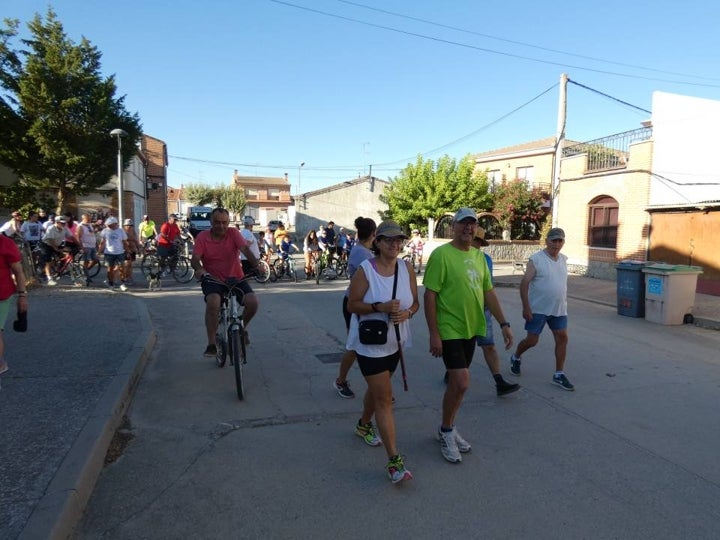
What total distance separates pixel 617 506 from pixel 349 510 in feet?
5.44

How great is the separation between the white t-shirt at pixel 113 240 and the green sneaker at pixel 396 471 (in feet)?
34.7

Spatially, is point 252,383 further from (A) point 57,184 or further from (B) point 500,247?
(A) point 57,184

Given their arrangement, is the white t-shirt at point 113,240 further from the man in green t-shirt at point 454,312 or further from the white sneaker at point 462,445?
the white sneaker at point 462,445

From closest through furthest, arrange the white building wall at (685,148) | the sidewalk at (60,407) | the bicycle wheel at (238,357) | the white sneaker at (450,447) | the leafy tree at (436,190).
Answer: the sidewalk at (60,407)
the white sneaker at (450,447)
the bicycle wheel at (238,357)
the white building wall at (685,148)
the leafy tree at (436,190)

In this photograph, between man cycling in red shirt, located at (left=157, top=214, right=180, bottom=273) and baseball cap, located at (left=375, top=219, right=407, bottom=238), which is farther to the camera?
man cycling in red shirt, located at (left=157, top=214, right=180, bottom=273)

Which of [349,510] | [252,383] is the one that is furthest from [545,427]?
[252,383]

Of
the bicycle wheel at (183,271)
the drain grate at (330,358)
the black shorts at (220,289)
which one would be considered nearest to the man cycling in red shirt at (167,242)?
the bicycle wheel at (183,271)

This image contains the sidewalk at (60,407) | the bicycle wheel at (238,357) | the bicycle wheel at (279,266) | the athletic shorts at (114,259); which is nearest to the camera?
the sidewalk at (60,407)

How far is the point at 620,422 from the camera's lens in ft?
15.1

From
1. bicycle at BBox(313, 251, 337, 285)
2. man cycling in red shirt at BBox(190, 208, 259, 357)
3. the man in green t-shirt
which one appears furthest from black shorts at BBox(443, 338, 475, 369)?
bicycle at BBox(313, 251, 337, 285)

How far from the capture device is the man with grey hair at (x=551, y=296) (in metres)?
5.54

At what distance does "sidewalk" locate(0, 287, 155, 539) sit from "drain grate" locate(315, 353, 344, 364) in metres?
2.15

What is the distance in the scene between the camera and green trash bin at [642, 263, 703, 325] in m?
9.61

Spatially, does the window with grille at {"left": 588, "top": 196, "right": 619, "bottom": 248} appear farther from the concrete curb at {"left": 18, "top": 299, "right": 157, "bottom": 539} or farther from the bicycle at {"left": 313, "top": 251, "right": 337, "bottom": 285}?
the concrete curb at {"left": 18, "top": 299, "right": 157, "bottom": 539}
